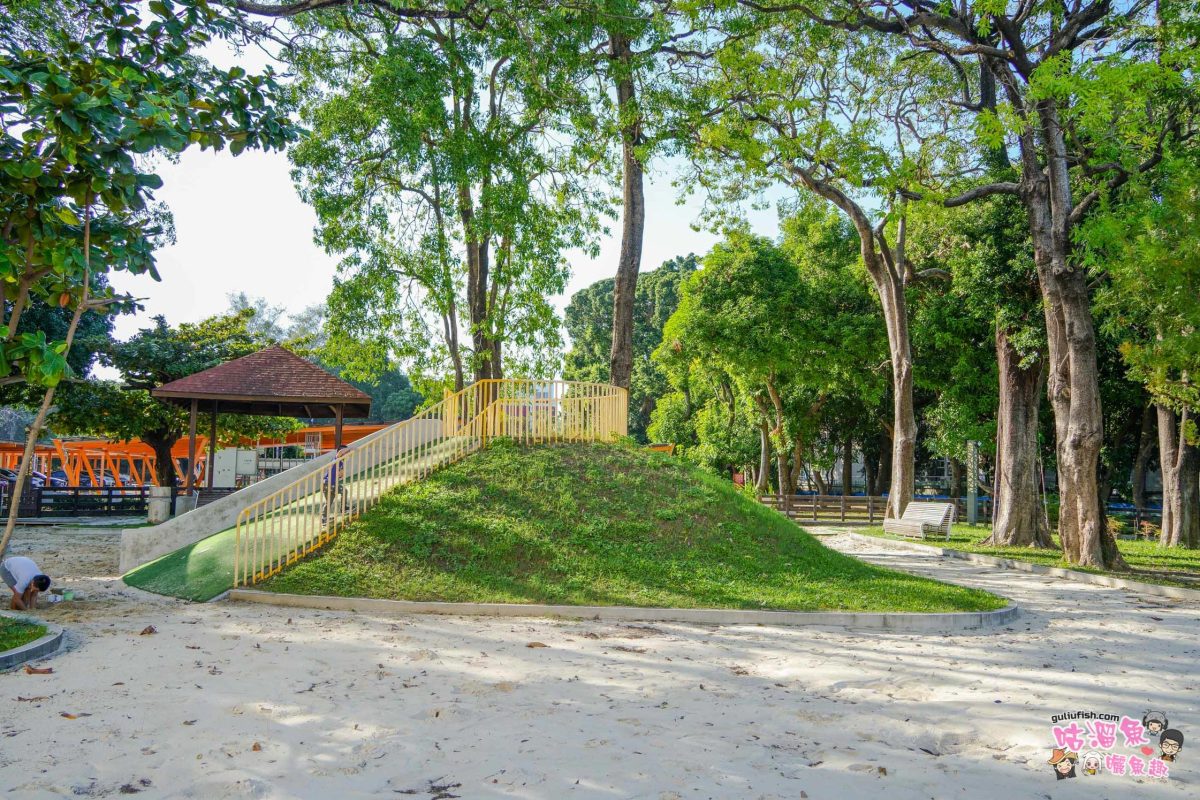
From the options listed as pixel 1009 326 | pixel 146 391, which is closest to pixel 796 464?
pixel 1009 326

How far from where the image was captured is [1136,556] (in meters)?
18.1

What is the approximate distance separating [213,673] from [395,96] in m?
12.7

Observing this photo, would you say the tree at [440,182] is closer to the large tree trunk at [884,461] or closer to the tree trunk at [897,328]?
the tree trunk at [897,328]

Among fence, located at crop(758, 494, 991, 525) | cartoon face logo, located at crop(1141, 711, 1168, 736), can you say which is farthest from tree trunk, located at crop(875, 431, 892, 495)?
cartoon face logo, located at crop(1141, 711, 1168, 736)

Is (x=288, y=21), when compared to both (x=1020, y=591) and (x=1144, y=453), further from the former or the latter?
(x=1144, y=453)

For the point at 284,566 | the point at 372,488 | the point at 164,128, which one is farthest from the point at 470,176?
the point at 164,128

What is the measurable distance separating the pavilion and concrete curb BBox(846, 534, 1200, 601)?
1374 cm

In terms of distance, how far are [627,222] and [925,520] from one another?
10934 mm

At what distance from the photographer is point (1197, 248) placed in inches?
460

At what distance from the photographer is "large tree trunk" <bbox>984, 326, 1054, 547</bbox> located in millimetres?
19547

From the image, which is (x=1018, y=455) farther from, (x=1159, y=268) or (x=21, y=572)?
(x=21, y=572)

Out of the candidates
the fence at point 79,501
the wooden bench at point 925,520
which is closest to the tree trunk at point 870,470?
the wooden bench at point 925,520

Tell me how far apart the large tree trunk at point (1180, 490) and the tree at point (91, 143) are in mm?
21664

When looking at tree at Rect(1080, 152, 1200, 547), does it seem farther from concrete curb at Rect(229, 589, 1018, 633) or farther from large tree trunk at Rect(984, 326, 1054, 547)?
concrete curb at Rect(229, 589, 1018, 633)
